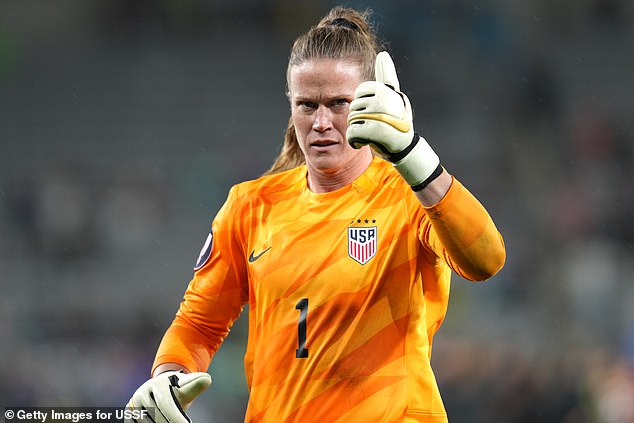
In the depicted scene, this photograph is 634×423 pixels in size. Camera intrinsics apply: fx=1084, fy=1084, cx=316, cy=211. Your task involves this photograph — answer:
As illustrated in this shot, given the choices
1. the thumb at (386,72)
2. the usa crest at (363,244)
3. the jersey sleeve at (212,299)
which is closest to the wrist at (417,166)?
the thumb at (386,72)

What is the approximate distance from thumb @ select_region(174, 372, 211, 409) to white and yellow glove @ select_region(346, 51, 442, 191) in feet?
2.75

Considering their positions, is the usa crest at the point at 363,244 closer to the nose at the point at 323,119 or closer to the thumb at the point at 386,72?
the nose at the point at 323,119

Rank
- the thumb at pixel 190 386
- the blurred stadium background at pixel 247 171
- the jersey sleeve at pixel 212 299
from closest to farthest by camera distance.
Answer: the thumb at pixel 190 386, the jersey sleeve at pixel 212 299, the blurred stadium background at pixel 247 171

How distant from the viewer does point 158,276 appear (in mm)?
11852

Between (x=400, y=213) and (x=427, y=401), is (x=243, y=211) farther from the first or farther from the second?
(x=427, y=401)

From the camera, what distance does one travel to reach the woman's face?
10.7ft

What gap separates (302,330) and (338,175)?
1.69 ft

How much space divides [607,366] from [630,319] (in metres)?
1.89

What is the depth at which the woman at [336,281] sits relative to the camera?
3150mm

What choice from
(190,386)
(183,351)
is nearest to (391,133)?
(190,386)

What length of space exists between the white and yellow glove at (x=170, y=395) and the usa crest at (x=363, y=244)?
56 cm

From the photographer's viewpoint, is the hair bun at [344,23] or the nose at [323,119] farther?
the hair bun at [344,23]

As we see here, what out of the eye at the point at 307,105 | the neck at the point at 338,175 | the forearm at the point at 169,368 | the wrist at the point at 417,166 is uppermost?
the eye at the point at 307,105
